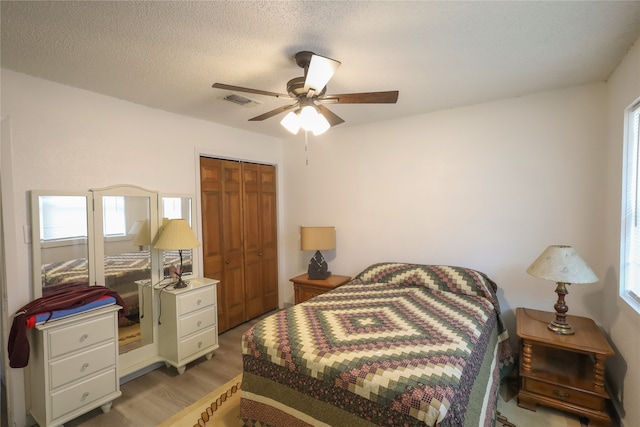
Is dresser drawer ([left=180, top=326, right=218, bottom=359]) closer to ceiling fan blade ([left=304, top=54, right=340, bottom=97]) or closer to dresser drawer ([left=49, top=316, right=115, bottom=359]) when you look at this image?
dresser drawer ([left=49, top=316, right=115, bottom=359])

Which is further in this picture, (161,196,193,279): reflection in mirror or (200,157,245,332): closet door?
(200,157,245,332): closet door

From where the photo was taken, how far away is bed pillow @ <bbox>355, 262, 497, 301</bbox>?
2.50m

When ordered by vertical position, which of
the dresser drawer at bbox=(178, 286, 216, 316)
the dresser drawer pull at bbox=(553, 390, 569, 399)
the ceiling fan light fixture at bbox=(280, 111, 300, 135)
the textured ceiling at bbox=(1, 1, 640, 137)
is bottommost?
the dresser drawer pull at bbox=(553, 390, 569, 399)

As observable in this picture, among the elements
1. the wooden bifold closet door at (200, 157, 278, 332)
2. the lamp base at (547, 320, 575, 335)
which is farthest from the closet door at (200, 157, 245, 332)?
the lamp base at (547, 320, 575, 335)

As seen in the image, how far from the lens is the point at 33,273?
2.01 metres

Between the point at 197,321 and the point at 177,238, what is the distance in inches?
31.5

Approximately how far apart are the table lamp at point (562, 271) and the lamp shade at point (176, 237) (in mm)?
2783

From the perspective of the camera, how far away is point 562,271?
6.61ft

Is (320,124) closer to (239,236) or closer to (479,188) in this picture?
(479,188)

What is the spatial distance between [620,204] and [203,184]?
11.4 feet

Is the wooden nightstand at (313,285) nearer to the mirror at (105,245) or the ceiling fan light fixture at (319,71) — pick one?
the mirror at (105,245)

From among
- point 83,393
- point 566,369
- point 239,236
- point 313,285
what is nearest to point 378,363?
point 566,369

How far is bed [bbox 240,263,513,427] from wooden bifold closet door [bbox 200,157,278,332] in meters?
1.43

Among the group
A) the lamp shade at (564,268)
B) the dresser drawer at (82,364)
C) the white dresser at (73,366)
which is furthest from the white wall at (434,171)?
the dresser drawer at (82,364)
